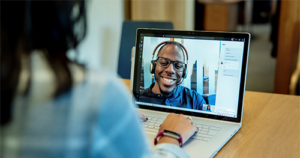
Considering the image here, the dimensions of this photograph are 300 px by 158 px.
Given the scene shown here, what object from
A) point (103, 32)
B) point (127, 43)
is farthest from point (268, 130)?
point (103, 32)

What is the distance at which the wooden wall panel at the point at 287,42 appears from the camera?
2564 millimetres

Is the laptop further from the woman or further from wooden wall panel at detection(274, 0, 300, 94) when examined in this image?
wooden wall panel at detection(274, 0, 300, 94)

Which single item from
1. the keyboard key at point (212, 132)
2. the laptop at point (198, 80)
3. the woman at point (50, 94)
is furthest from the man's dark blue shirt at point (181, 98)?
the woman at point (50, 94)

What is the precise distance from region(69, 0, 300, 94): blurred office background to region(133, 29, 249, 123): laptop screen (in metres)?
1.57

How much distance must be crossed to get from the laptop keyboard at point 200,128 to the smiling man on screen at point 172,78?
0.07 m

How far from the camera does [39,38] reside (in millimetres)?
413

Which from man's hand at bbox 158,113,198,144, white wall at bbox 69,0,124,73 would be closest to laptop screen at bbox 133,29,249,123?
man's hand at bbox 158,113,198,144

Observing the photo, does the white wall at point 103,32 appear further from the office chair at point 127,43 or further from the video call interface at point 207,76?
the video call interface at point 207,76

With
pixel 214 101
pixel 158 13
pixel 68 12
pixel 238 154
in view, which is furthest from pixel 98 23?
pixel 68 12

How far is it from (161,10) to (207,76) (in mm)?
2042

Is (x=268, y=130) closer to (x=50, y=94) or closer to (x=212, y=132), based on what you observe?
(x=212, y=132)

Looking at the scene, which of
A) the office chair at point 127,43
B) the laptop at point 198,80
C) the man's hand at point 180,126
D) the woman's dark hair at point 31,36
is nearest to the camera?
the woman's dark hair at point 31,36

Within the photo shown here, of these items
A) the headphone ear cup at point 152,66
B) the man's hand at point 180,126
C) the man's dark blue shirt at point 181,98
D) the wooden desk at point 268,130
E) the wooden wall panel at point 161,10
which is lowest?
the wooden desk at point 268,130

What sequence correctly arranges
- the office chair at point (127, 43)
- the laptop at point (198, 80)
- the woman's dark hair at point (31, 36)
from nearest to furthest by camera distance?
the woman's dark hair at point (31, 36) → the laptop at point (198, 80) → the office chair at point (127, 43)
